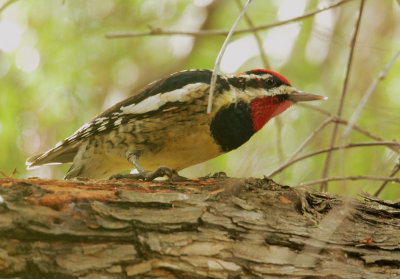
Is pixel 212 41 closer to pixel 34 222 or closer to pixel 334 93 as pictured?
pixel 334 93

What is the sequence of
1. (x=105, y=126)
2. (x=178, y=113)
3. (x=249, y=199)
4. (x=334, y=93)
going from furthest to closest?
(x=334, y=93) < (x=105, y=126) < (x=178, y=113) < (x=249, y=199)

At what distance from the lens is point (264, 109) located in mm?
3580

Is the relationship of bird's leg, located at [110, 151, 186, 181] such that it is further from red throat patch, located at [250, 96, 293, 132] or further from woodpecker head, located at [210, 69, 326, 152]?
red throat patch, located at [250, 96, 293, 132]

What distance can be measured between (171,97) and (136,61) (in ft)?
7.96

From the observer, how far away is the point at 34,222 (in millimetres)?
2133

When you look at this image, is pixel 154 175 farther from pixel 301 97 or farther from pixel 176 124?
pixel 301 97

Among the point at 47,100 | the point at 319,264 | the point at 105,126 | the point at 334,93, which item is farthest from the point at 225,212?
the point at 47,100

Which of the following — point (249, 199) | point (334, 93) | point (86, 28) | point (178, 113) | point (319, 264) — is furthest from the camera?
point (86, 28)

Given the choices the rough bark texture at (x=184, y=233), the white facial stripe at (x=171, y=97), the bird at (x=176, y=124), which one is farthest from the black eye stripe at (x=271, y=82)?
the rough bark texture at (x=184, y=233)

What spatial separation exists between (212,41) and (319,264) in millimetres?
3792

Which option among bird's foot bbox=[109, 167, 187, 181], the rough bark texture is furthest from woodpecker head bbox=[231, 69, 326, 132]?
the rough bark texture

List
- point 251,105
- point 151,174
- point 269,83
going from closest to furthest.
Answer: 1. point 151,174
2. point 251,105
3. point 269,83

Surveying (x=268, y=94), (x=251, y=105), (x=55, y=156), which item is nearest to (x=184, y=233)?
(x=251, y=105)

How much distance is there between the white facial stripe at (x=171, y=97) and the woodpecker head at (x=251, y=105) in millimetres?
198
